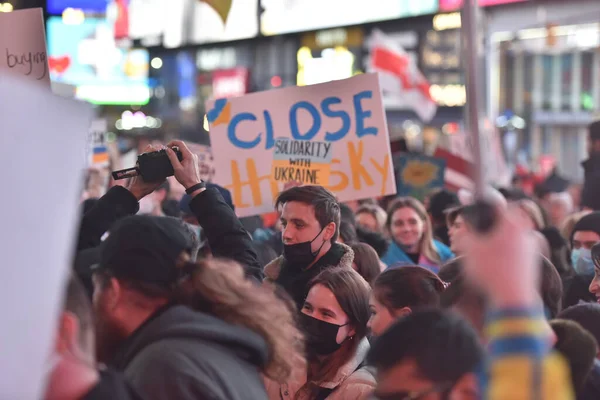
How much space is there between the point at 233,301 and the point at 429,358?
0.77 meters

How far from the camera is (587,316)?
3.70 metres

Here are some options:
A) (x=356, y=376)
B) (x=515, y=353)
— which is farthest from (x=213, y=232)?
(x=515, y=353)

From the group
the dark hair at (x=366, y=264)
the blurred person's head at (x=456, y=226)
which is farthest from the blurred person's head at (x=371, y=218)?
the dark hair at (x=366, y=264)

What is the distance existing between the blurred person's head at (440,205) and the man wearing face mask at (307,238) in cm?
400

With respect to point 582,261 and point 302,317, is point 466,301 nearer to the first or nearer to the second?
point 302,317

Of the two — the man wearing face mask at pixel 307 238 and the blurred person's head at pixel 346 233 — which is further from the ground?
the man wearing face mask at pixel 307 238

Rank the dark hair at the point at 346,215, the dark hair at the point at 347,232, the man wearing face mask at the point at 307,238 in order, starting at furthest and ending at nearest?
the dark hair at the point at 346,215 → the dark hair at the point at 347,232 → the man wearing face mask at the point at 307,238

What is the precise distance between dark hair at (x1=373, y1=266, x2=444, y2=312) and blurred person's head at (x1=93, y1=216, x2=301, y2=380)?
2.90ft

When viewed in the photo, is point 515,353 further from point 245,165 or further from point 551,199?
point 551,199

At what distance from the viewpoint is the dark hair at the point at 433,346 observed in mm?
2311

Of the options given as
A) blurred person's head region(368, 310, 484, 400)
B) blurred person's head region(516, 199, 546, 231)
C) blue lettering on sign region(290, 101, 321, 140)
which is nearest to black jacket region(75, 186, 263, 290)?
blurred person's head region(368, 310, 484, 400)

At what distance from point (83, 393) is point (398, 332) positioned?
0.76m

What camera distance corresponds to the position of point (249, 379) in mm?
2785

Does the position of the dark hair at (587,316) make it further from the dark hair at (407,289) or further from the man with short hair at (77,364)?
the man with short hair at (77,364)
